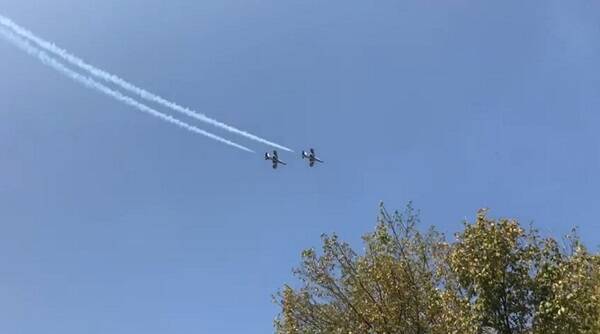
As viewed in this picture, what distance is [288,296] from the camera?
4134 centimetres

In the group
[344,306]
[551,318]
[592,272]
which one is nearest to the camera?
[551,318]

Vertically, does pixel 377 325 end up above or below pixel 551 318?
above

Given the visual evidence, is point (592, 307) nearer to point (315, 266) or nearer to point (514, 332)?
point (514, 332)

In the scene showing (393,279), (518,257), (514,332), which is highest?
(393,279)

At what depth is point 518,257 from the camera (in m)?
28.2

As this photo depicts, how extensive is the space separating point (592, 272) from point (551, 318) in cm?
765

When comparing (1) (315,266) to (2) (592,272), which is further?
(1) (315,266)

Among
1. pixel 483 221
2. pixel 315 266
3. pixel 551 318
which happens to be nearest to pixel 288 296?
pixel 315 266

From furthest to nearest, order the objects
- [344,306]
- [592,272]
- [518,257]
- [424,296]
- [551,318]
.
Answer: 1. [344,306]
2. [424,296]
3. [592,272]
4. [518,257]
5. [551,318]

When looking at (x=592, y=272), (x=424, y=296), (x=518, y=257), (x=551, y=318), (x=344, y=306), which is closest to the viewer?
(x=551, y=318)

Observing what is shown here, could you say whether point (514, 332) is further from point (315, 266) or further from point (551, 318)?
point (315, 266)

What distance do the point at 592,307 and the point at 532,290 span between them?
2.21 metres

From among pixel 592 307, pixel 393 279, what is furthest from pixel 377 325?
pixel 592 307

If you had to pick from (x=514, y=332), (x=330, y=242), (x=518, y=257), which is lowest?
(x=514, y=332)
